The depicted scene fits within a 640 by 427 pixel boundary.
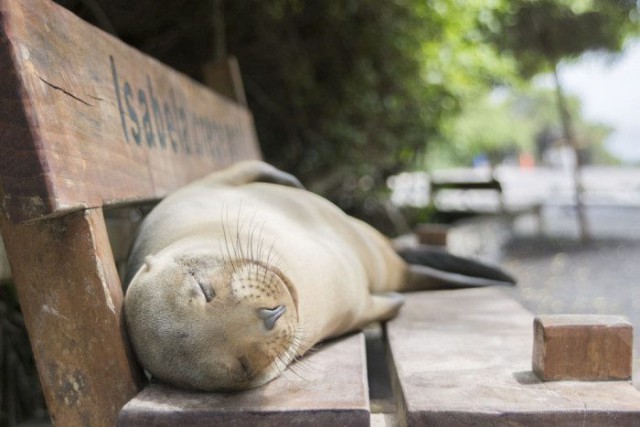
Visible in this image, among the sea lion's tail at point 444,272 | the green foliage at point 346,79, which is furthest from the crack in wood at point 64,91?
the green foliage at point 346,79

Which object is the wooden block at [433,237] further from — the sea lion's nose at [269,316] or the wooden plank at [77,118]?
the sea lion's nose at [269,316]

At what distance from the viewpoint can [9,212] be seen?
4.05ft

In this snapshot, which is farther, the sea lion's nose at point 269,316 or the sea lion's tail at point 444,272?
the sea lion's tail at point 444,272

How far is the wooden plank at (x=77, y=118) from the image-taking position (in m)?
1.21

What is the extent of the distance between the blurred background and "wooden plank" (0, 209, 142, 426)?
944 millimetres

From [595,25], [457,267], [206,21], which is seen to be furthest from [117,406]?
[595,25]

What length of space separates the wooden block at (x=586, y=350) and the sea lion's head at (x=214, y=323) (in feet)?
1.76

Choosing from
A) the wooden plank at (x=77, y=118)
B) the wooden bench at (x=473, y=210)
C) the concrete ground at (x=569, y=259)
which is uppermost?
the wooden plank at (x=77, y=118)

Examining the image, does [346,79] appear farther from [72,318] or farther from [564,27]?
[72,318]

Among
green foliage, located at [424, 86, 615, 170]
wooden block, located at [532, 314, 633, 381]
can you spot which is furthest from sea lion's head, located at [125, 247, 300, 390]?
green foliage, located at [424, 86, 615, 170]

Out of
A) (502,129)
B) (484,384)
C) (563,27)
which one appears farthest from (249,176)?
(502,129)

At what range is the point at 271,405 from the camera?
1284 mm

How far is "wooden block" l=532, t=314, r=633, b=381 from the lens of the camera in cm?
142

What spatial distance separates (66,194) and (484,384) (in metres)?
0.93
